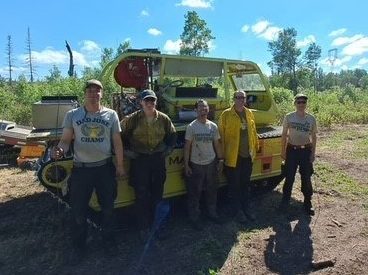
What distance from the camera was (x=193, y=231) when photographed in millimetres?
5406

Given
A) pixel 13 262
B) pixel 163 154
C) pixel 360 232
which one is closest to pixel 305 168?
pixel 360 232

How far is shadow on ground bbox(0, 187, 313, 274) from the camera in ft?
15.0

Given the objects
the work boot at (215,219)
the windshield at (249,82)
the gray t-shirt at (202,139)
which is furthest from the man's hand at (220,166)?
the windshield at (249,82)

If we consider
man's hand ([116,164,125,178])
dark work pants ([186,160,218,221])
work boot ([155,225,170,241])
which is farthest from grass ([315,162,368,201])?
man's hand ([116,164,125,178])

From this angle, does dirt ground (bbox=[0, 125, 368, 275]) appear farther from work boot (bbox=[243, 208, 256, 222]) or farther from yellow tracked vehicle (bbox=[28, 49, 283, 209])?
yellow tracked vehicle (bbox=[28, 49, 283, 209])

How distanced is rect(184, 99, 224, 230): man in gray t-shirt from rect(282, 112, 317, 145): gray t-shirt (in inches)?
41.6

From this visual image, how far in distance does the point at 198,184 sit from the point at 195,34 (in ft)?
135

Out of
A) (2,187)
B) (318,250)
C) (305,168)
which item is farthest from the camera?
(2,187)

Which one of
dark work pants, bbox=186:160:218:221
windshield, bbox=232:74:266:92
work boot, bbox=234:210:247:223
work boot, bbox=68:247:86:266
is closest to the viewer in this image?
work boot, bbox=68:247:86:266

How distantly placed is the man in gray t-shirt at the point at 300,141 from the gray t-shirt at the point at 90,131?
101 inches

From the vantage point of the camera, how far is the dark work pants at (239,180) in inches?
222

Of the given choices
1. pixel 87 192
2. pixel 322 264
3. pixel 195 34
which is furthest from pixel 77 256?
pixel 195 34

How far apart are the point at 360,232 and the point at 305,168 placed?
1065 mm

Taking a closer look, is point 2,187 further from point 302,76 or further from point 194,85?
point 302,76
